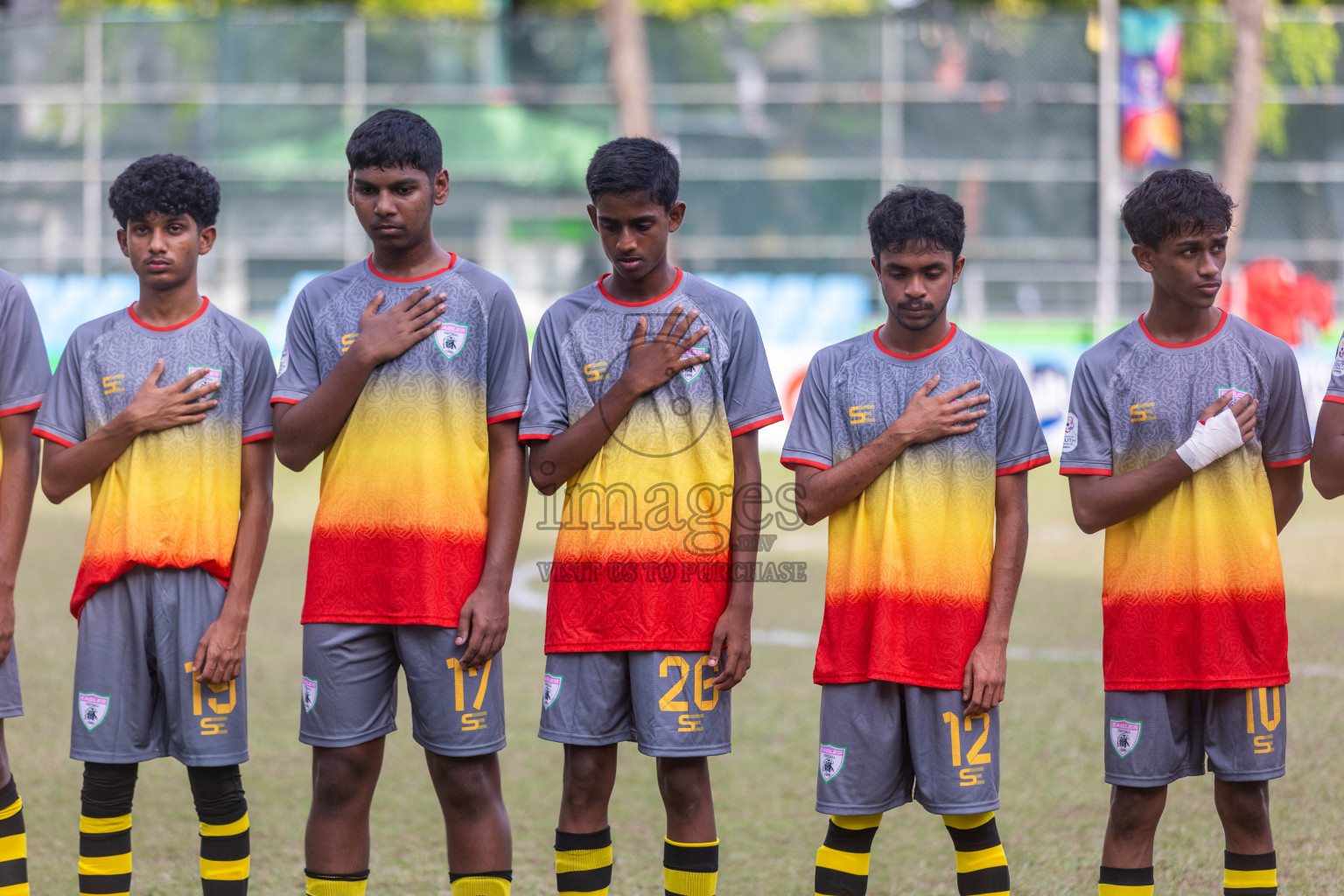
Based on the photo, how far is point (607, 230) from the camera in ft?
11.3

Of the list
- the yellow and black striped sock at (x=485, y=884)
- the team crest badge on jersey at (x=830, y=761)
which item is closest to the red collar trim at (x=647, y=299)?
the team crest badge on jersey at (x=830, y=761)

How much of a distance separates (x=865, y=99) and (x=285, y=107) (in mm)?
8637

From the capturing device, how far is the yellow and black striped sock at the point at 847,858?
338 cm

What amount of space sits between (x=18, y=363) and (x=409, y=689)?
1.38 metres

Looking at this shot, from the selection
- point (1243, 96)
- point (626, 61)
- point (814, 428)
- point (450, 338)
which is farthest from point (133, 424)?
point (1243, 96)

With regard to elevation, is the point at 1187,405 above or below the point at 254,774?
above

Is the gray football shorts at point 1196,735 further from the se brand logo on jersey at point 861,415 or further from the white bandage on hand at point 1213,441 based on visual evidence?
the se brand logo on jersey at point 861,415

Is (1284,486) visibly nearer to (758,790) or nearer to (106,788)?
(758,790)

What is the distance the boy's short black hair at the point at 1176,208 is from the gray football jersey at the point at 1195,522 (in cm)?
27

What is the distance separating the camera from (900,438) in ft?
11.0

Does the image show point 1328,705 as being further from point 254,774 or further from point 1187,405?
point 254,774

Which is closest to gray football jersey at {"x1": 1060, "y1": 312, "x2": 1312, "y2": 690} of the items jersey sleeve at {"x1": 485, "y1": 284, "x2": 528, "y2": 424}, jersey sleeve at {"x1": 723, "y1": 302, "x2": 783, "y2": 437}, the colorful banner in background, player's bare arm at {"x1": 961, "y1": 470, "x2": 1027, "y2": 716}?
player's bare arm at {"x1": 961, "y1": 470, "x2": 1027, "y2": 716}

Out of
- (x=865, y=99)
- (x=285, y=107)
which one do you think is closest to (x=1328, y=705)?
(x=865, y=99)

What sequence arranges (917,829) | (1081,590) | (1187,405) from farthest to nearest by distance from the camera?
(1081,590) < (917,829) < (1187,405)
